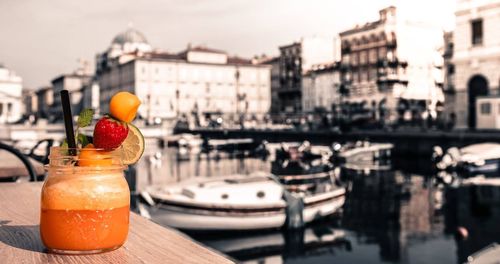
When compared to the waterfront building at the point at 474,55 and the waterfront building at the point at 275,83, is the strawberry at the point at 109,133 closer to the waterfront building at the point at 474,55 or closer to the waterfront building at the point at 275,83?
the waterfront building at the point at 474,55

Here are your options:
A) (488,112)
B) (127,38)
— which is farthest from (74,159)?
(127,38)

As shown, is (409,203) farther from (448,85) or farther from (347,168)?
(448,85)

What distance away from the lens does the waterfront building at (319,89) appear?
69.5 m

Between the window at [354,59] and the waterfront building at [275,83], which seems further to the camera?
the waterfront building at [275,83]

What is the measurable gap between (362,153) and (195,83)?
48.5 m

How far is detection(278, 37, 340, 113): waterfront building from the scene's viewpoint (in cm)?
7994

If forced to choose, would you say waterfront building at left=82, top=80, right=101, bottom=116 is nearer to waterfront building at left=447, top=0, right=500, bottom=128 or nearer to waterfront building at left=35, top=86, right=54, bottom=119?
waterfront building at left=35, top=86, right=54, bottom=119

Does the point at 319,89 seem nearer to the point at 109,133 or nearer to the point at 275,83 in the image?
the point at 275,83

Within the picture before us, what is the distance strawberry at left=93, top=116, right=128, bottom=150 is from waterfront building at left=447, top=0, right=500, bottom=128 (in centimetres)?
3943

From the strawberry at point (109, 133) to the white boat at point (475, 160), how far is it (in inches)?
1179

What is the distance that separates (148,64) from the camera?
7812 centimetres

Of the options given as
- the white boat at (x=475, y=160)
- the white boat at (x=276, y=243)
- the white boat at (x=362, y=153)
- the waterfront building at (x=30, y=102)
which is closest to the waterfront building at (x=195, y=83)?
the white boat at (x=362, y=153)

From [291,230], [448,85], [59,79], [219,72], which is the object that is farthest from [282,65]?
[291,230]

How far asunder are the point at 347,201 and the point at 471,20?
25441mm
